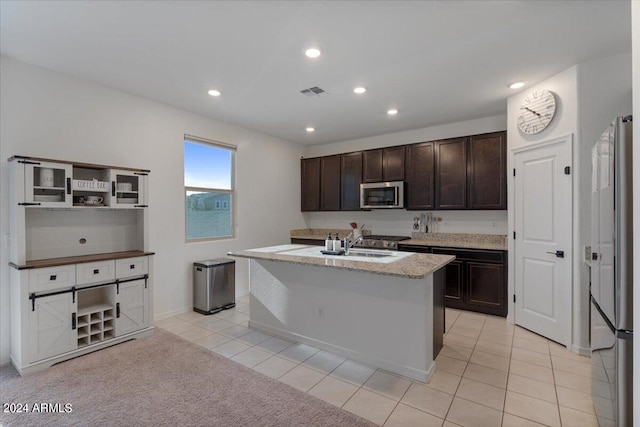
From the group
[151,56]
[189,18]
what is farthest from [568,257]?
[151,56]

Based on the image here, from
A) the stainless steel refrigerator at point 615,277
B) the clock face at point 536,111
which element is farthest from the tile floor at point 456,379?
the clock face at point 536,111

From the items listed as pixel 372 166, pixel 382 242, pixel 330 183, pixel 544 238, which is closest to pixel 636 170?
pixel 544 238

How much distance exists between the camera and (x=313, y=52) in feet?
8.74

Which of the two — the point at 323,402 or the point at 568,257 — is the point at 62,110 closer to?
the point at 323,402

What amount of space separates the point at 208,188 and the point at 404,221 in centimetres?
329

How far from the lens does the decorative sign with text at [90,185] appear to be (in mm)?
2937

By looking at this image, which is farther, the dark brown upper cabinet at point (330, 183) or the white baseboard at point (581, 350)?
the dark brown upper cabinet at point (330, 183)

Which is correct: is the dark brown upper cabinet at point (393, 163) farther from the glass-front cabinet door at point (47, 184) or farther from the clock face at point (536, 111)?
the glass-front cabinet door at point (47, 184)

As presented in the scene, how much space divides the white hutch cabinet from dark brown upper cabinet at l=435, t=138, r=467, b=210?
13.2 feet

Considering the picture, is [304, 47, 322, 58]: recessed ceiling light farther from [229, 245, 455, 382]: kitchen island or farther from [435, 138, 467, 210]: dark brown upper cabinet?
[435, 138, 467, 210]: dark brown upper cabinet

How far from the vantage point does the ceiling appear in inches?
83.8

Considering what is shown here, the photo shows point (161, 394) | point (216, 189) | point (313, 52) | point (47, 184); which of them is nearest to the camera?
point (161, 394)

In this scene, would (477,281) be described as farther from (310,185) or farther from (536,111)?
(310,185)

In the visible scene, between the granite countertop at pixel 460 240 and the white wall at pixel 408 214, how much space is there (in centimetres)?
8
